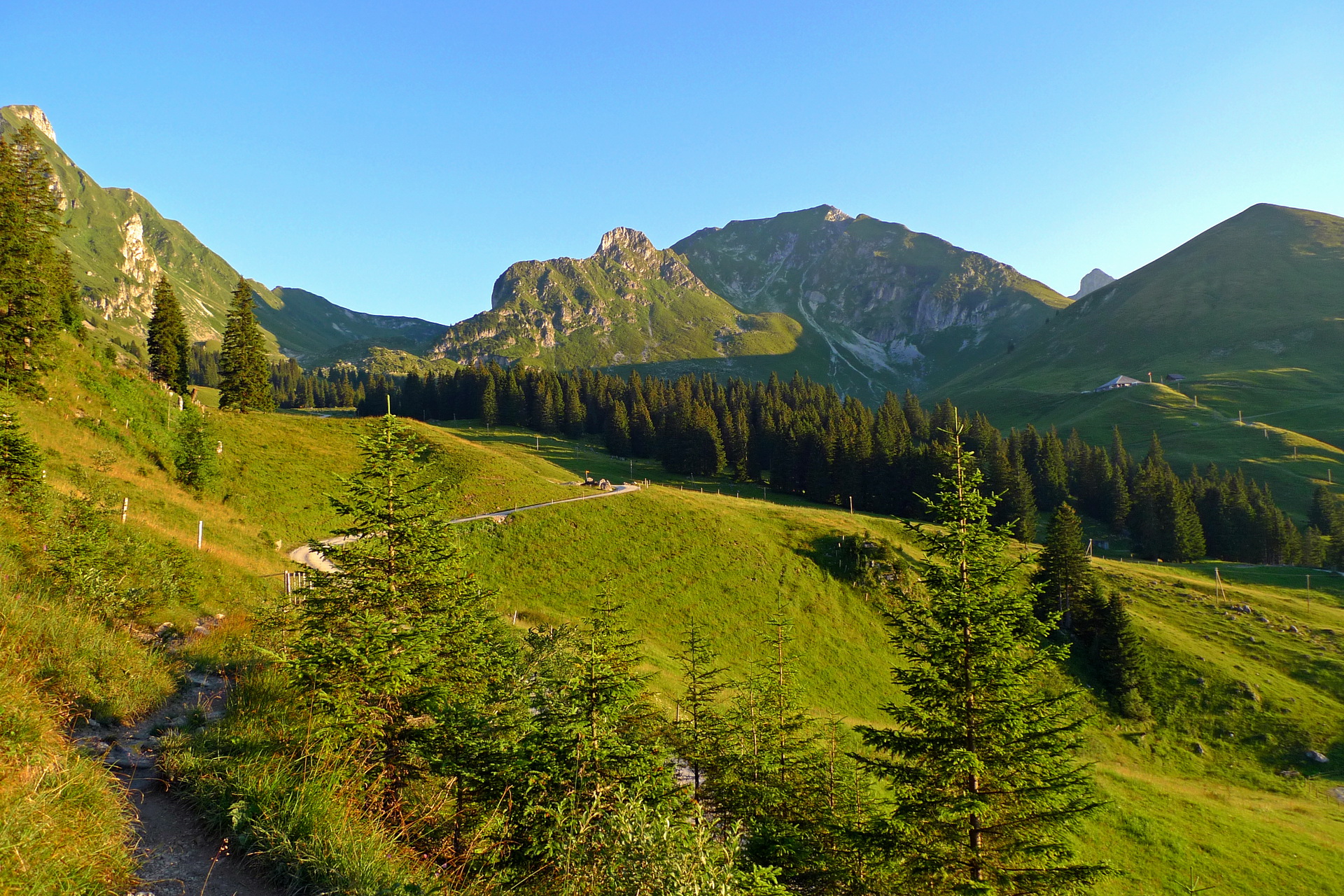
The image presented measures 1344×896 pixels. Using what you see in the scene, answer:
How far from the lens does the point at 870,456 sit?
108312 millimetres

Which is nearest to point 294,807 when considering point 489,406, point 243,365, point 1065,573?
point 1065,573

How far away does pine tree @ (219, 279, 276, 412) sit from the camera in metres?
72.5

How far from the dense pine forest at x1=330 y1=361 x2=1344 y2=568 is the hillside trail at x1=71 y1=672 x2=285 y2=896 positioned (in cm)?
7458

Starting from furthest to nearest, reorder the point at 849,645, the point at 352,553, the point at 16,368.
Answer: the point at 849,645 < the point at 16,368 < the point at 352,553

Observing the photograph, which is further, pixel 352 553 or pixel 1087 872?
pixel 1087 872

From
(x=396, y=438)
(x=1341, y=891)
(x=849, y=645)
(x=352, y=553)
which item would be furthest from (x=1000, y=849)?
(x=849, y=645)

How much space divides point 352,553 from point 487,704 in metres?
4.36

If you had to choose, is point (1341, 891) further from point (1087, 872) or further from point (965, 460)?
point (965, 460)

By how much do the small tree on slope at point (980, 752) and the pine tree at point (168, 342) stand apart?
9654cm

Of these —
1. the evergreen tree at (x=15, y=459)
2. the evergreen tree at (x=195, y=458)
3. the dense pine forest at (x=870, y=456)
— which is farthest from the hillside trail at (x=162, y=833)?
the dense pine forest at (x=870, y=456)

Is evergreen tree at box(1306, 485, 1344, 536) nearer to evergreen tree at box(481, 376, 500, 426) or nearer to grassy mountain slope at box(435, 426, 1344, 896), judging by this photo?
grassy mountain slope at box(435, 426, 1344, 896)

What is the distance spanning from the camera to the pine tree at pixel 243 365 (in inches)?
2854

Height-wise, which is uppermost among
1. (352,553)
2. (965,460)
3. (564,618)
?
(965,460)

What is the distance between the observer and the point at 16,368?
1500 inches
